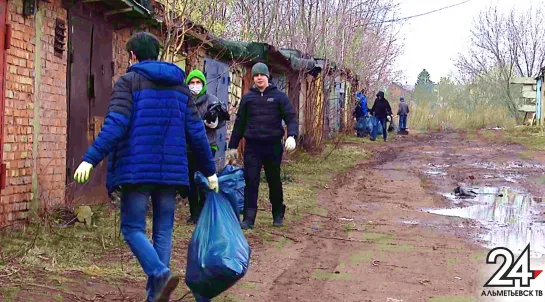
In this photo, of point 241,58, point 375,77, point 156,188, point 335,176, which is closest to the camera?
point 156,188

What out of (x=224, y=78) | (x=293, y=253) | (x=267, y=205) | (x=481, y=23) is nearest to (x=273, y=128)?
(x=293, y=253)

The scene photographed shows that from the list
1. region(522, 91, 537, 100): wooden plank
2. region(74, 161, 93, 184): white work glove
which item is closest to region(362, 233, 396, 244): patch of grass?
region(74, 161, 93, 184): white work glove

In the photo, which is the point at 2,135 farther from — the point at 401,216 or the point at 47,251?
the point at 401,216

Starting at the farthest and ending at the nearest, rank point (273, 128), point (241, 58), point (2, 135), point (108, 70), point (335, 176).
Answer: point (335, 176) → point (241, 58) → point (108, 70) → point (273, 128) → point (2, 135)

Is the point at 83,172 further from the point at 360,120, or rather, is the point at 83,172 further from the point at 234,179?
the point at 360,120

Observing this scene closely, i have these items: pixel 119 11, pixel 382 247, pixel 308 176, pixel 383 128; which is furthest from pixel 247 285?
pixel 383 128

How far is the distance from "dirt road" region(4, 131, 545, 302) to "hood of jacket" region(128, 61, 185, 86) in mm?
1517

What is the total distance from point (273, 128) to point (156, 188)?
3640 mm

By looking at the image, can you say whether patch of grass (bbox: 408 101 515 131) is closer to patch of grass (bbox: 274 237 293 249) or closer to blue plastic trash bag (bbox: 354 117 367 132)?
blue plastic trash bag (bbox: 354 117 367 132)

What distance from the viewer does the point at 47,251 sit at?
6465 mm

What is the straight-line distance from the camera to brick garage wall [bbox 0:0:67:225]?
7.24 m

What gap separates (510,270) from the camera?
22.0ft

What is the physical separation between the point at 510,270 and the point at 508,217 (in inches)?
145

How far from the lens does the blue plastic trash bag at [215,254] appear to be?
Result: 484 centimetres
